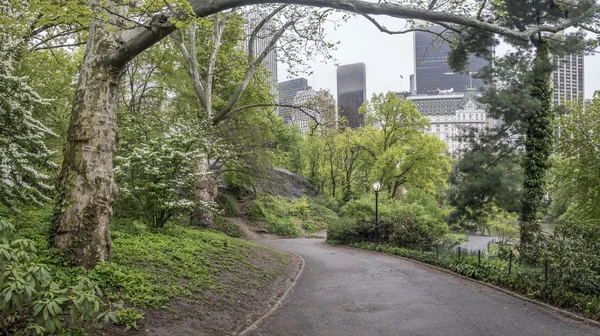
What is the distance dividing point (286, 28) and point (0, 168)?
12361 mm

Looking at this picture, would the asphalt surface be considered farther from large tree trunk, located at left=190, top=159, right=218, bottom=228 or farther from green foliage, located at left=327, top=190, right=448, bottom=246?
large tree trunk, located at left=190, top=159, right=218, bottom=228

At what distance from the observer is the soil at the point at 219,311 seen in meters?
5.12

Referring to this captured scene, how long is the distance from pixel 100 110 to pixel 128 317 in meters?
3.19

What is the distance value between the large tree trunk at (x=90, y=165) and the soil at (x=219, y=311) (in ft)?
4.94

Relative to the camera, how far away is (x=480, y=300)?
8.65 m

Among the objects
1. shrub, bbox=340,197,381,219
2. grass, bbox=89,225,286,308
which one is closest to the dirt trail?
shrub, bbox=340,197,381,219

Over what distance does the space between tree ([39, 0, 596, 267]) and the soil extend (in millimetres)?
1521

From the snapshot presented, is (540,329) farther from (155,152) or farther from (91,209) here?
(155,152)

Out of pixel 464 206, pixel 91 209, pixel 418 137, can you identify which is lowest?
pixel 464 206

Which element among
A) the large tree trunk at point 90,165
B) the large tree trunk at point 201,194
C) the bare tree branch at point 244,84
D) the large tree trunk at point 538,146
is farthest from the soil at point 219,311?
the large tree trunk at point 538,146

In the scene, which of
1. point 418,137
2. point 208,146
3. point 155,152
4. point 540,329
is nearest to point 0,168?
point 155,152

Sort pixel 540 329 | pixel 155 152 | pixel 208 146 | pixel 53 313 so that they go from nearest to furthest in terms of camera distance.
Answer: pixel 53 313
pixel 540 329
pixel 155 152
pixel 208 146

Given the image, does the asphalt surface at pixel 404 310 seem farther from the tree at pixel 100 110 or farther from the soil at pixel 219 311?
the tree at pixel 100 110

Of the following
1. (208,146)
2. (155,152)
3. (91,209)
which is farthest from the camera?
(208,146)
